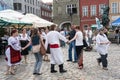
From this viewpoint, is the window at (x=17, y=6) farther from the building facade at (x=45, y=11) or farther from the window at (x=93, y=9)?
the building facade at (x=45, y=11)

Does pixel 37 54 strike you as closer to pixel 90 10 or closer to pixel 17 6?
pixel 90 10

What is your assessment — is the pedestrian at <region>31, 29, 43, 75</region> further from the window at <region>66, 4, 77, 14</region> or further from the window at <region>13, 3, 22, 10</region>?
the window at <region>13, 3, 22, 10</region>

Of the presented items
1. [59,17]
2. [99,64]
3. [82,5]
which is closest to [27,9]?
[59,17]

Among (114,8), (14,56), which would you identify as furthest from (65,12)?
(14,56)

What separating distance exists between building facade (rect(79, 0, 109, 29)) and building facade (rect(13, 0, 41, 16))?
17.2 meters

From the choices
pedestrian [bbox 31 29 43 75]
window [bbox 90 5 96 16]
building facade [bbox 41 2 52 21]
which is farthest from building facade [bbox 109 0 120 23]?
pedestrian [bbox 31 29 43 75]

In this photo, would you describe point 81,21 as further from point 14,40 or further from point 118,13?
point 14,40

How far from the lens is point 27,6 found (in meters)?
76.4

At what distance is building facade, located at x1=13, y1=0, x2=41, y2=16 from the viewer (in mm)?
69375

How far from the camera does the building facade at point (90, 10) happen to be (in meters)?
55.7

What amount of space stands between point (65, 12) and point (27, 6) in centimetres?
1816

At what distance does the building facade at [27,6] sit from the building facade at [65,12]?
425 inches

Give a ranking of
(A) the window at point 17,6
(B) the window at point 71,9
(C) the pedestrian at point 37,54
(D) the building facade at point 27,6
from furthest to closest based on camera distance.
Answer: (D) the building facade at point 27,6
(A) the window at point 17,6
(B) the window at point 71,9
(C) the pedestrian at point 37,54

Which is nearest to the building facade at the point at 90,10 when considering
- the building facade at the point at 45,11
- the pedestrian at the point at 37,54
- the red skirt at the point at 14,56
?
the building facade at the point at 45,11
